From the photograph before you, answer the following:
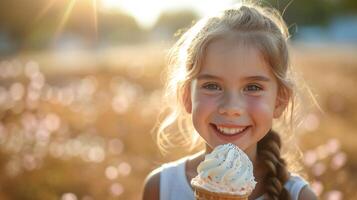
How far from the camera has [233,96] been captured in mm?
2812

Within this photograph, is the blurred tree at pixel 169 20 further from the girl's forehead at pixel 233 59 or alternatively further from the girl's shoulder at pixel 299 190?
the girl's forehead at pixel 233 59

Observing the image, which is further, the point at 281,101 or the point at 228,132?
the point at 281,101

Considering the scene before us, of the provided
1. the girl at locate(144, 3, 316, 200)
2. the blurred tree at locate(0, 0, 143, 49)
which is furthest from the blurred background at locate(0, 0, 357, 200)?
the blurred tree at locate(0, 0, 143, 49)

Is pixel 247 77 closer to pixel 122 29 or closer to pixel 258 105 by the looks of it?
pixel 258 105

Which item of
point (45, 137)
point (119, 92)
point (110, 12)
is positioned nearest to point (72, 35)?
point (110, 12)

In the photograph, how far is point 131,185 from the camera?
5.17 metres

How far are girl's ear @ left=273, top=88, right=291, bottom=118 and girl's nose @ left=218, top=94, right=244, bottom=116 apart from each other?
0.36 metres

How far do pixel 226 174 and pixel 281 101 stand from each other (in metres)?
0.82

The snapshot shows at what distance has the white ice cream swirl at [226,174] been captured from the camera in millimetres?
2385

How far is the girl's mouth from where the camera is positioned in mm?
2840

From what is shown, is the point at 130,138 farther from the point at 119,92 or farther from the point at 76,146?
the point at 119,92

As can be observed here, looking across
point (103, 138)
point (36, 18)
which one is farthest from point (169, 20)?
point (103, 138)

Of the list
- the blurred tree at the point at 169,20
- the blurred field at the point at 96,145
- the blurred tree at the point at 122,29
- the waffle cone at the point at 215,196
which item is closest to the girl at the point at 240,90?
the waffle cone at the point at 215,196

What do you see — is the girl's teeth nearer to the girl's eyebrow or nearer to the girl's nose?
the girl's nose
